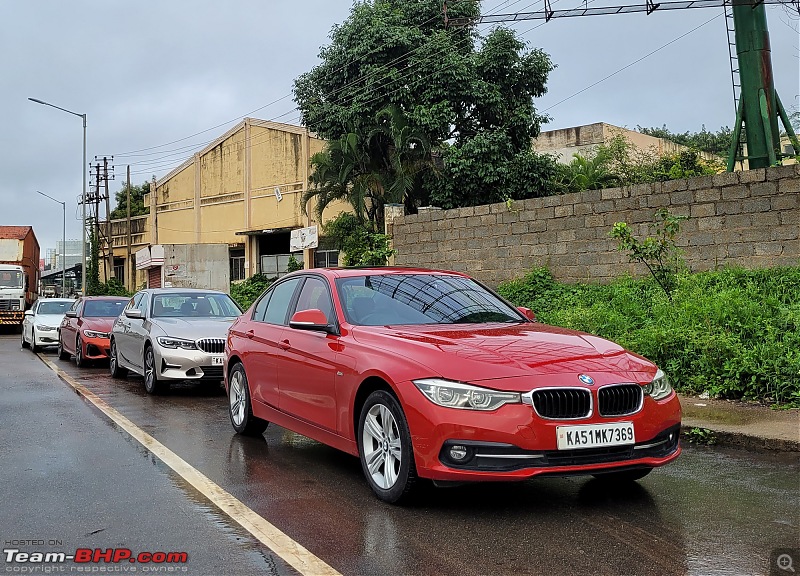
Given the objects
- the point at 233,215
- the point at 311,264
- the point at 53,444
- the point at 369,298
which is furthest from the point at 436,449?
the point at 233,215

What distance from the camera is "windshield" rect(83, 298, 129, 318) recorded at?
17.8m

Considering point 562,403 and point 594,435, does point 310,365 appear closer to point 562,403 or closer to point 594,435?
point 562,403

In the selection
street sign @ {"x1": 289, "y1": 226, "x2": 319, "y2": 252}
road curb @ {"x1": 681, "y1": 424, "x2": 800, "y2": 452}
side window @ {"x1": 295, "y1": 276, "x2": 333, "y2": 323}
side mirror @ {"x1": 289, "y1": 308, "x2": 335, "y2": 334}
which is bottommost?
road curb @ {"x1": 681, "y1": 424, "x2": 800, "y2": 452}

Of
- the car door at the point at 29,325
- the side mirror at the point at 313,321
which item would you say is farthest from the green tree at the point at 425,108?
the side mirror at the point at 313,321

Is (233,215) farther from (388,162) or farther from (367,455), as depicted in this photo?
(367,455)

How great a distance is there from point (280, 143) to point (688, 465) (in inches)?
1263

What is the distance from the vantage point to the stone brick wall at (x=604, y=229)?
12266 mm

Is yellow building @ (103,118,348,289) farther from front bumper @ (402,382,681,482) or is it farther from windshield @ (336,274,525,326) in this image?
front bumper @ (402,382,681,482)

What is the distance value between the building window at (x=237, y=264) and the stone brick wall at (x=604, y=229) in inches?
879

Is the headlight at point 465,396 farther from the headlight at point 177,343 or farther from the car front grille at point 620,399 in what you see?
the headlight at point 177,343

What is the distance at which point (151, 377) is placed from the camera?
38.6ft

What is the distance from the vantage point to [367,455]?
18.5 ft

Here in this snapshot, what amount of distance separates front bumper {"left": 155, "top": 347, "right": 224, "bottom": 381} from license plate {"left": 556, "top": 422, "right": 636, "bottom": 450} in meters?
7.42

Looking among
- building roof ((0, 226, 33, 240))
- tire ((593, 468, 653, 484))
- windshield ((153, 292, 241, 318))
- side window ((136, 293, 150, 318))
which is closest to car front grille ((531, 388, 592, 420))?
tire ((593, 468, 653, 484))
